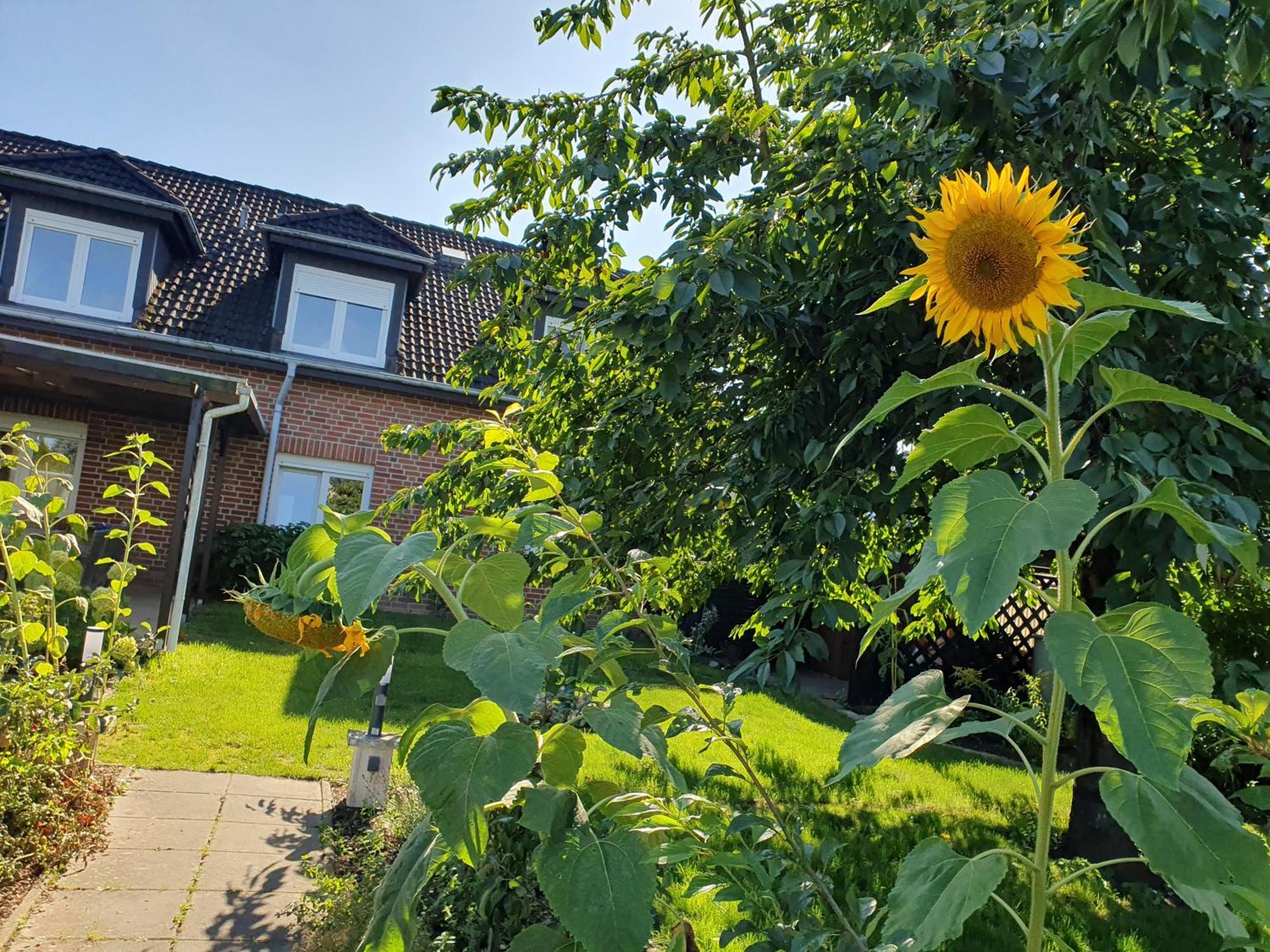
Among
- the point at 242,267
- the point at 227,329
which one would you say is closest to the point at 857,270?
the point at 227,329

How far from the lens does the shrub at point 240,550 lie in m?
11.1

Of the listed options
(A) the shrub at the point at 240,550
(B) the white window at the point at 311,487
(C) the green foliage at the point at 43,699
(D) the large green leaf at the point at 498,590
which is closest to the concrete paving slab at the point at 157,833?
(C) the green foliage at the point at 43,699

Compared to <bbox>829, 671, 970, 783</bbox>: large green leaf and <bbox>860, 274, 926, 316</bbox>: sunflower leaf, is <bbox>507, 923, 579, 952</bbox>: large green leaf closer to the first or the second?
<bbox>829, 671, 970, 783</bbox>: large green leaf

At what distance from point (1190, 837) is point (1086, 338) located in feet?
1.60

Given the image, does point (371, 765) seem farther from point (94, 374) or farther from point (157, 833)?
point (94, 374)

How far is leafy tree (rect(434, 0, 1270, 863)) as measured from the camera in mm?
1923

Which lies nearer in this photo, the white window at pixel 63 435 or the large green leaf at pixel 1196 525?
the large green leaf at pixel 1196 525

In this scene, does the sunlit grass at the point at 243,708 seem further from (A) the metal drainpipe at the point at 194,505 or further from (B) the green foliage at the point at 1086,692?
(B) the green foliage at the point at 1086,692

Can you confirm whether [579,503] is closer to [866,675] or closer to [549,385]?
[549,385]

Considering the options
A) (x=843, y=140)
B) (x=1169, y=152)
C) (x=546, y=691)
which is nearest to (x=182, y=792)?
(x=546, y=691)

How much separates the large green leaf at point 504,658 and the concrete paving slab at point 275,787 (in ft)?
14.8

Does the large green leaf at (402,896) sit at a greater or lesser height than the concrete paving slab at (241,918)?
greater

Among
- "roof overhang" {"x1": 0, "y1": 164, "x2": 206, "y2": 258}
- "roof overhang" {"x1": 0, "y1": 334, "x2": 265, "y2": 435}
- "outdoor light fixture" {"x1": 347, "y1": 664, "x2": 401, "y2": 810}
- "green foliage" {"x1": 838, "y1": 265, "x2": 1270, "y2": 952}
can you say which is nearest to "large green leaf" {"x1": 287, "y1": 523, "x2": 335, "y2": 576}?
"green foliage" {"x1": 838, "y1": 265, "x2": 1270, "y2": 952}

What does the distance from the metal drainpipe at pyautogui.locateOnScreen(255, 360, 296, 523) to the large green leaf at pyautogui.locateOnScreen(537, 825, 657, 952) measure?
11804 millimetres
